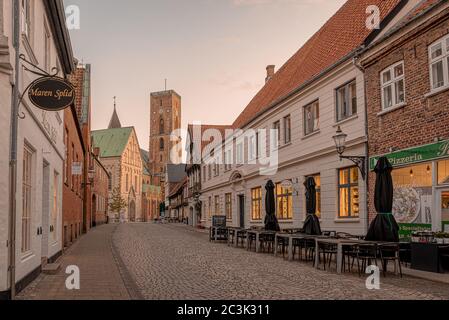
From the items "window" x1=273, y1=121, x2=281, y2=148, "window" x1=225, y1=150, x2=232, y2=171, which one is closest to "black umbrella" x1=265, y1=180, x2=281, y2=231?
"window" x1=273, y1=121, x2=281, y2=148

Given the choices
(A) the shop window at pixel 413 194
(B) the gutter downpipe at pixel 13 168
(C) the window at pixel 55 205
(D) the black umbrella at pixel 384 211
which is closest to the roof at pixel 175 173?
(C) the window at pixel 55 205

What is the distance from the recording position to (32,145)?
31.9 ft

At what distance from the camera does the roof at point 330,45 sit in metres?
17.0

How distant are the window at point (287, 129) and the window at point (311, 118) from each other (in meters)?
1.68

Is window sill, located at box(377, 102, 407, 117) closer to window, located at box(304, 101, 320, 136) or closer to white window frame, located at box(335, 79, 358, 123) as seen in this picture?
white window frame, located at box(335, 79, 358, 123)

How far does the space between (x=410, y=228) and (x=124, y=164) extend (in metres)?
84.6

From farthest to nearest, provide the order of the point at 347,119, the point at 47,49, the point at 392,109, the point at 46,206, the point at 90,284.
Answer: the point at 347,119, the point at 392,109, the point at 46,206, the point at 47,49, the point at 90,284

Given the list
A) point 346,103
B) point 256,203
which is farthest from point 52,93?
point 256,203

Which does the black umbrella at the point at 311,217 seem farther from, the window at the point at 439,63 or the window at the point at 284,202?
the window at the point at 284,202

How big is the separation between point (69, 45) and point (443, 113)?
1010cm

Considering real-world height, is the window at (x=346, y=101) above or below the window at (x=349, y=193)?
above

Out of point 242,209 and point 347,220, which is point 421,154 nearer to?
point 347,220
